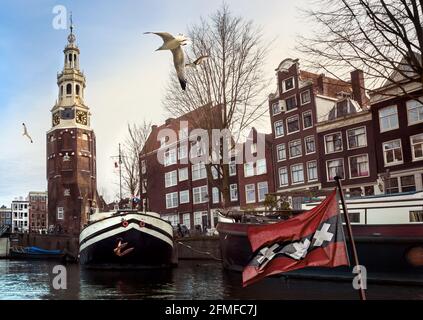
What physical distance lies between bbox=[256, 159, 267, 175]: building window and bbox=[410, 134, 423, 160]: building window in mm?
13900

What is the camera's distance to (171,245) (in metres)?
25.6

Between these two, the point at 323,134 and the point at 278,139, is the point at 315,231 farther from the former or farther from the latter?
the point at 278,139

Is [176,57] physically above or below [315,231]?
above

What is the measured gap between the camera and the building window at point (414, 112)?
→ 30.6 meters

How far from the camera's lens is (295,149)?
38.7 m

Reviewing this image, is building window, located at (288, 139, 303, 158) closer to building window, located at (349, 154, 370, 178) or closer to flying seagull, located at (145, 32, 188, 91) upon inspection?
building window, located at (349, 154, 370, 178)

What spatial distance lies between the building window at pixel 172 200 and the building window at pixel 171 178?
111 cm

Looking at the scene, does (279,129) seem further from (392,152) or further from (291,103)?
(392,152)

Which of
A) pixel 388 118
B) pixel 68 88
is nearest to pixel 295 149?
pixel 388 118

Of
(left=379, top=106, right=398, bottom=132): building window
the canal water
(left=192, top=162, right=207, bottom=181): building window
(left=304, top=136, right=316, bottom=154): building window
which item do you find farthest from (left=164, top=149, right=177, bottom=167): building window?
the canal water

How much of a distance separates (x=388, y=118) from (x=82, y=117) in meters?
53.6

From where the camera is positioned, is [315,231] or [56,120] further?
[56,120]
